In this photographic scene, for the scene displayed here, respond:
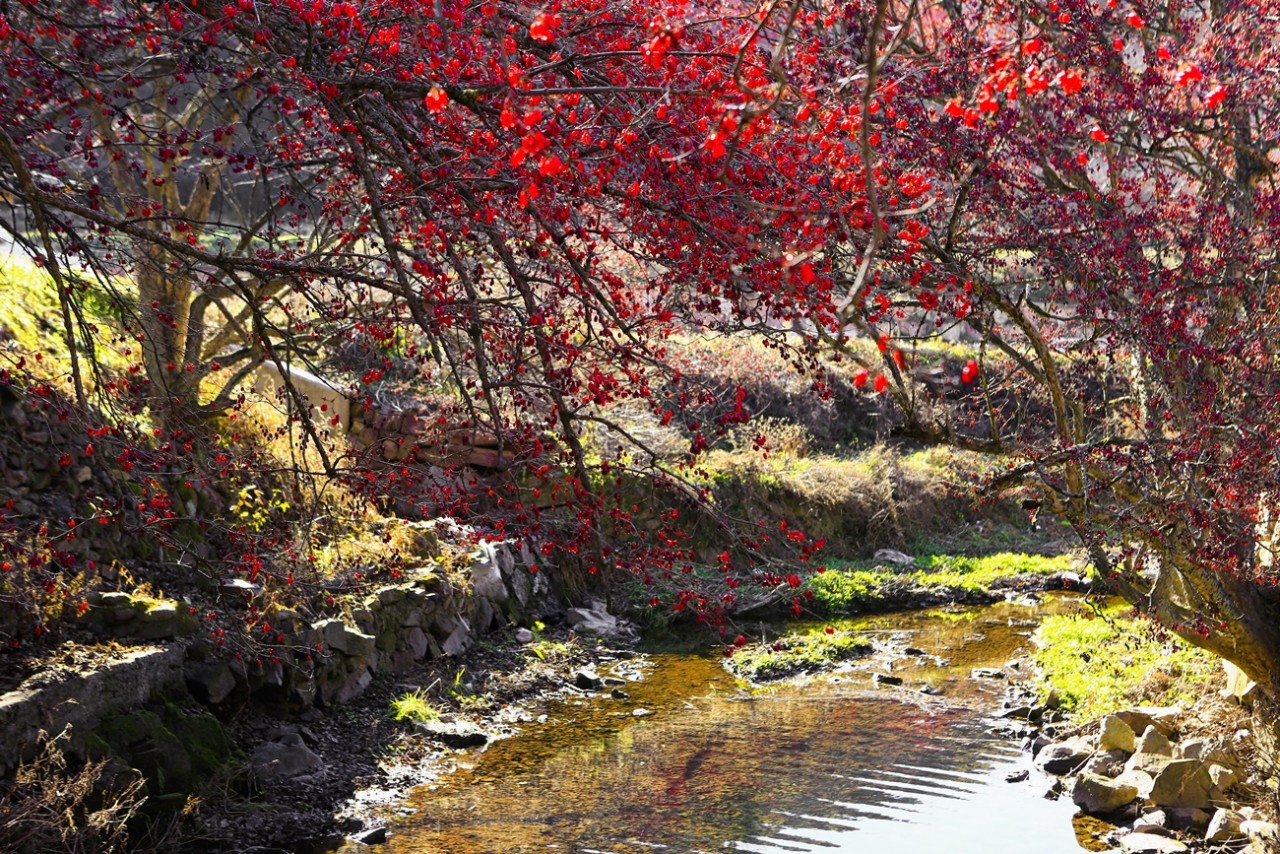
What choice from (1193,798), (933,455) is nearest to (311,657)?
(1193,798)

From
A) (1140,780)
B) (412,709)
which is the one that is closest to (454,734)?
(412,709)

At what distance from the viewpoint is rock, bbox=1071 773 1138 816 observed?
7.36 metres

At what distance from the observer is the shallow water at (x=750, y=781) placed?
22.5ft

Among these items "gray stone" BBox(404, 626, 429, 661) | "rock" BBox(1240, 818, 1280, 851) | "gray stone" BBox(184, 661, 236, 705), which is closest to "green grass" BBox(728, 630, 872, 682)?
"gray stone" BBox(404, 626, 429, 661)

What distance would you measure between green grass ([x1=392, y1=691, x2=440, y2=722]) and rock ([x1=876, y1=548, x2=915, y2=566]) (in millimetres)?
8111

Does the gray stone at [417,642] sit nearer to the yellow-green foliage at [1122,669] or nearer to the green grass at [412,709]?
the green grass at [412,709]

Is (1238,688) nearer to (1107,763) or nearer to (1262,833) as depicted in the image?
(1107,763)

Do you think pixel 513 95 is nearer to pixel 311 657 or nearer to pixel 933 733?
pixel 311 657

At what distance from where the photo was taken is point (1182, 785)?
23.5 feet

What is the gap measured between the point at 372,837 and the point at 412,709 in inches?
82.1

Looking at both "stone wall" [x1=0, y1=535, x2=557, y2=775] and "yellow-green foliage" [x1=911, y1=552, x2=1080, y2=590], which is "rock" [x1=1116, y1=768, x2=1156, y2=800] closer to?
"stone wall" [x1=0, y1=535, x2=557, y2=775]

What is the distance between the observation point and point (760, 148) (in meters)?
4.32

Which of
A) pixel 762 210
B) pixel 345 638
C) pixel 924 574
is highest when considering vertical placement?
pixel 762 210

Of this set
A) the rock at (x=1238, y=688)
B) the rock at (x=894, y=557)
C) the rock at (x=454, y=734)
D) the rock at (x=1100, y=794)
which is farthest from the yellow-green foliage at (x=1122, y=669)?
the rock at (x=454, y=734)
